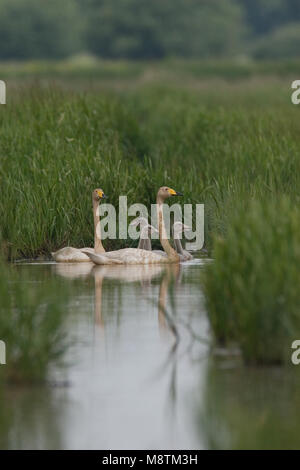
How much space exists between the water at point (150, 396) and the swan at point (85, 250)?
149 inches

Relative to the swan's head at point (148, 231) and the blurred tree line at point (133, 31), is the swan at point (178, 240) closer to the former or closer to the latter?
the swan's head at point (148, 231)

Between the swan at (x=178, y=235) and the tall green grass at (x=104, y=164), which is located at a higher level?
the tall green grass at (x=104, y=164)

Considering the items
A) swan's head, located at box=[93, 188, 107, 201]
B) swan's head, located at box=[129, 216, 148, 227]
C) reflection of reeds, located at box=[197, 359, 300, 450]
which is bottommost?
reflection of reeds, located at box=[197, 359, 300, 450]

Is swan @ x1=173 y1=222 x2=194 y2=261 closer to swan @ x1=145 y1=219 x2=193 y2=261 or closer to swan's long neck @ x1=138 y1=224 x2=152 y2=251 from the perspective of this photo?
swan @ x1=145 y1=219 x2=193 y2=261

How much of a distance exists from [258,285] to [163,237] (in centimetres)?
613

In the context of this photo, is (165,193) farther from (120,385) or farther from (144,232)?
(120,385)

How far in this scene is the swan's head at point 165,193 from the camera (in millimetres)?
14031

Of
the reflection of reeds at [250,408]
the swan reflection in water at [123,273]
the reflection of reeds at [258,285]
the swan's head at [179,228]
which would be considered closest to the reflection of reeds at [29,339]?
the reflection of reeds at [250,408]

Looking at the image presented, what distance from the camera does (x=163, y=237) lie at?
14.0 m

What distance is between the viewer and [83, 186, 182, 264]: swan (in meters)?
13.5

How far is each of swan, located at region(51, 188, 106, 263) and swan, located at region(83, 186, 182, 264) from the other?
9 centimetres

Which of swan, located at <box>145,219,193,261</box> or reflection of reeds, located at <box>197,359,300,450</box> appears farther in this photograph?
swan, located at <box>145,219,193,261</box>

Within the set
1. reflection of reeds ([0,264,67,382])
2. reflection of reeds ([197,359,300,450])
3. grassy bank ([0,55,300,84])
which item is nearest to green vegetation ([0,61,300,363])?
reflection of reeds ([197,359,300,450])

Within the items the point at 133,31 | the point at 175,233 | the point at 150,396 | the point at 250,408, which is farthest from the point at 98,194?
the point at 133,31
